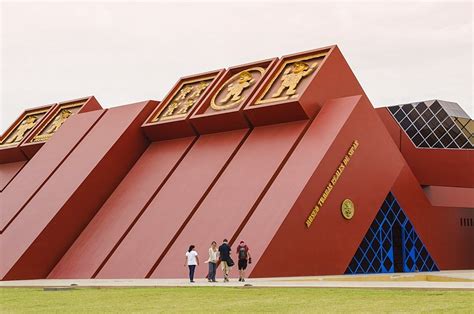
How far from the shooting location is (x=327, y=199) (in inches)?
1041

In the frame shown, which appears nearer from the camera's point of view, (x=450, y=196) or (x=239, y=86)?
(x=239, y=86)

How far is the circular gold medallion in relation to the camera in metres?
26.9

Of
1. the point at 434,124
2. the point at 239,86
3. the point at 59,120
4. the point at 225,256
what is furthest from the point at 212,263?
the point at 59,120

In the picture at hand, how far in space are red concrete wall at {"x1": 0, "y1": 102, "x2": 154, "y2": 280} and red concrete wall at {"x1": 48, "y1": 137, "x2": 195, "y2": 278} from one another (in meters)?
0.39

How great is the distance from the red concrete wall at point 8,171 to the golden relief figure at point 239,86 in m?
13.4

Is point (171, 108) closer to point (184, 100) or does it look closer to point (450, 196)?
point (184, 100)

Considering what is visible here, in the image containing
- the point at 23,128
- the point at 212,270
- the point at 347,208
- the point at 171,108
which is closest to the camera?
the point at 212,270

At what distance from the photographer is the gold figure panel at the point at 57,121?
3969 centimetres

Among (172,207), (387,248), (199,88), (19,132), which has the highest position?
(199,88)

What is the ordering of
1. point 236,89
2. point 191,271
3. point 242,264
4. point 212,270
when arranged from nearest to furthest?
point 242,264 < point 212,270 < point 191,271 < point 236,89

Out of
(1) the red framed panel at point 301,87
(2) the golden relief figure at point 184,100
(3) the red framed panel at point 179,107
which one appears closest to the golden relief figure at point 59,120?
(3) the red framed panel at point 179,107

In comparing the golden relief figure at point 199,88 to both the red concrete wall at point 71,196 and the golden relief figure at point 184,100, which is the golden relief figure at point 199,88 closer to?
the golden relief figure at point 184,100

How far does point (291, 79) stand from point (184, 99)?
6.09 m

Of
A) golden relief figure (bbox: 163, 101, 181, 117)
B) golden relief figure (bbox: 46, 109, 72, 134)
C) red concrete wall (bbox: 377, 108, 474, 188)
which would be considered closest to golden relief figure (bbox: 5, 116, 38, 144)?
golden relief figure (bbox: 46, 109, 72, 134)
